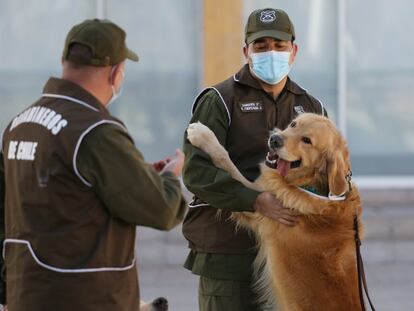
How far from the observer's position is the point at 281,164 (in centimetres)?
418

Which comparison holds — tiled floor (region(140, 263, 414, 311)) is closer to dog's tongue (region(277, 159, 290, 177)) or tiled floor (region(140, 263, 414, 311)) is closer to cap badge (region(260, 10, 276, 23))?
dog's tongue (region(277, 159, 290, 177))

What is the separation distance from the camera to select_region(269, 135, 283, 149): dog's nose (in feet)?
13.0

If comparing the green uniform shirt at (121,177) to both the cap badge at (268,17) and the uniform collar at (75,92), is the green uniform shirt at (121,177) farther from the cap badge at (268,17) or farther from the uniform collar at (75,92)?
the cap badge at (268,17)

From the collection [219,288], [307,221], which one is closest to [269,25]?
[307,221]

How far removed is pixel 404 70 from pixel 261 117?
5.51 m

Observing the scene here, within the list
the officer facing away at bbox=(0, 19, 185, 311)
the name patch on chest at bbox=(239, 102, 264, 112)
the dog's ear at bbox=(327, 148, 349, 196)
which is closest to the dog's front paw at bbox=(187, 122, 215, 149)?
the name patch on chest at bbox=(239, 102, 264, 112)

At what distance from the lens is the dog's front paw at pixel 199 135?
3992 mm

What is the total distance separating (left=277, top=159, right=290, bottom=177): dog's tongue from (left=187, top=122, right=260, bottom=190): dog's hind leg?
0.67 ft

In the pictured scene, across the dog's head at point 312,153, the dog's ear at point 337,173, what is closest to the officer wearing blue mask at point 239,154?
the dog's head at point 312,153

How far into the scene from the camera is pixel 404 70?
30.3 feet

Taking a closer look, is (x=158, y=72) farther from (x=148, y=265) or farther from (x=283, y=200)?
(x=283, y=200)

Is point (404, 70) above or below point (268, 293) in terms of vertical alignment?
above

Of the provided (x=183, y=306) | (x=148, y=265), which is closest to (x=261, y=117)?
(x=183, y=306)

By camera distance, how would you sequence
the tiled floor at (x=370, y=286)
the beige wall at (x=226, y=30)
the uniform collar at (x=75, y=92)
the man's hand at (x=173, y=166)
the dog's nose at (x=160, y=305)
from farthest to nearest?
the beige wall at (x=226, y=30)
the tiled floor at (x=370, y=286)
the dog's nose at (x=160, y=305)
the man's hand at (x=173, y=166)
the uniform collar at (x=75, y=92)
